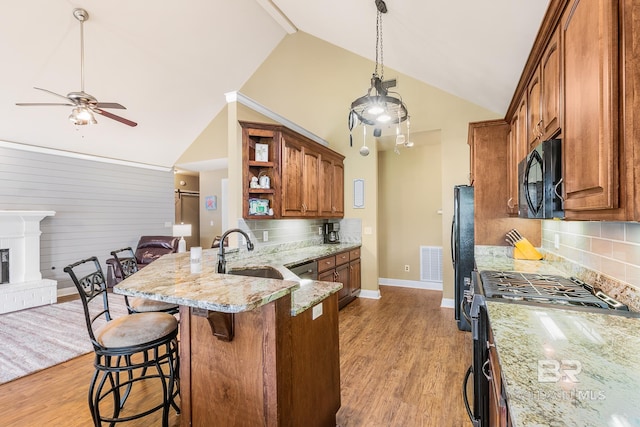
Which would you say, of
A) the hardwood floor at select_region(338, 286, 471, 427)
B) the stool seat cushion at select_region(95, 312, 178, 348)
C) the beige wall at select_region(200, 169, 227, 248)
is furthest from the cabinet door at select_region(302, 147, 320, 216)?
the beige wall at select_region(200, 169, 227, 248)

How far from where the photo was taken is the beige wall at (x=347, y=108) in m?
4.36

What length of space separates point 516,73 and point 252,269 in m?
2.66

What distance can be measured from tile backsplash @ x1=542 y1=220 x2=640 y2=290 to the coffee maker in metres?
3.16

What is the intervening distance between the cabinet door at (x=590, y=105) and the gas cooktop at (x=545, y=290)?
513 millimetres

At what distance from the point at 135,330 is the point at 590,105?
2388 mm

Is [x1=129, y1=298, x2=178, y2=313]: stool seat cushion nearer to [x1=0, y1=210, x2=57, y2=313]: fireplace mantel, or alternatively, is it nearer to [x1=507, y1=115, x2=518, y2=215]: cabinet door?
[x1=507, y1=115, x2=518, y2=215]: cabinet door

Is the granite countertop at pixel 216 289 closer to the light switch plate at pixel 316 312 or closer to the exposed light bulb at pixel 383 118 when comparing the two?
the light switch plate at pixel 316 312

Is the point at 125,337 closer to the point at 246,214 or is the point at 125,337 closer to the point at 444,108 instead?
the point at 246,214

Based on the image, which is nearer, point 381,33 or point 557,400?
point 557,400

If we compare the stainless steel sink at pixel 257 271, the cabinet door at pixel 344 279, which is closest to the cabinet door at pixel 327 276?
the cabinet door at pixel 344 279

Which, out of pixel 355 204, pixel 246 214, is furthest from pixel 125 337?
pixel 355 204

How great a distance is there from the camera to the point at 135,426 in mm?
1987

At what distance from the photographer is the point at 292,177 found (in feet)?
12.3

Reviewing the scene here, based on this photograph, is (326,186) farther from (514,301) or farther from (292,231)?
(514,301)
